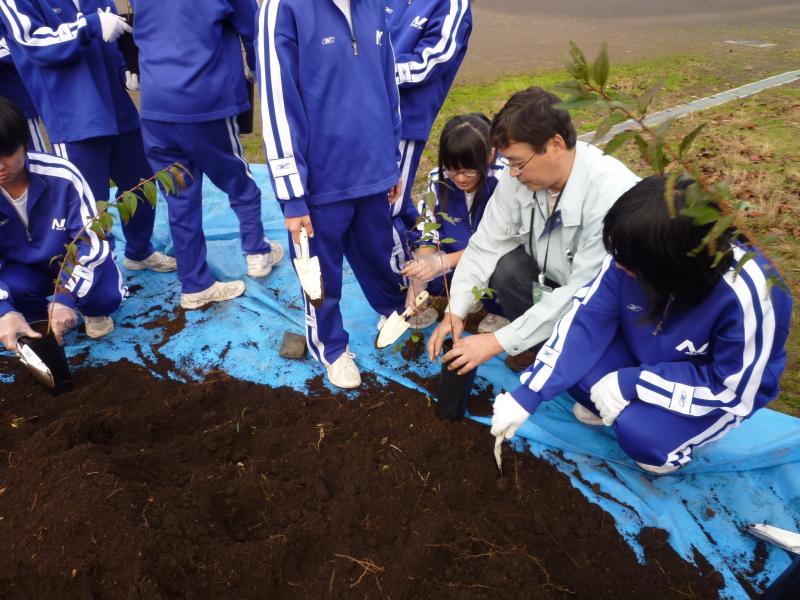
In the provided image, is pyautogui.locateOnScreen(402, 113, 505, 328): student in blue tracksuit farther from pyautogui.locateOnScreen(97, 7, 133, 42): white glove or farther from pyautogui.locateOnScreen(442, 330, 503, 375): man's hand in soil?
pyautogui.locateOnScreen(97, 7, 133, 42): white glove

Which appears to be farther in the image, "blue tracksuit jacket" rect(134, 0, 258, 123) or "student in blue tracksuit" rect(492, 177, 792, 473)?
"blue tracksuit jacket" rect(134, 0, 258, 123)

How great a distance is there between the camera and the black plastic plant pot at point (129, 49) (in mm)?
2598

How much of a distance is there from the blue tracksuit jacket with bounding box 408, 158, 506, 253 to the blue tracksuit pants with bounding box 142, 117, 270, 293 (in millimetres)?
984

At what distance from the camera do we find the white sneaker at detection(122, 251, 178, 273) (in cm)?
322

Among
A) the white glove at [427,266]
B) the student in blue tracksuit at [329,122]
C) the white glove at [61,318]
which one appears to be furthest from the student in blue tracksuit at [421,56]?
the white glove at [61,318]

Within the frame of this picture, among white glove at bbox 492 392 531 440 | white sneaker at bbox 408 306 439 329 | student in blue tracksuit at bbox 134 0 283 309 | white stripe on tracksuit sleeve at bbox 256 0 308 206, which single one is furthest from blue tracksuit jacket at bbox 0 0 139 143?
white glove at bbox 492 392 531 440

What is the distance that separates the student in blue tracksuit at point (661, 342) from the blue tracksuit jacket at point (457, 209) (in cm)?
80

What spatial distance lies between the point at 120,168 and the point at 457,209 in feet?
6.12

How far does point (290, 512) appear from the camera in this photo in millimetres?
1748

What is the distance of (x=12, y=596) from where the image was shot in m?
1.46

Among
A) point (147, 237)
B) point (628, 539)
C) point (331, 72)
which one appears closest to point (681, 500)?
point (628, 539)

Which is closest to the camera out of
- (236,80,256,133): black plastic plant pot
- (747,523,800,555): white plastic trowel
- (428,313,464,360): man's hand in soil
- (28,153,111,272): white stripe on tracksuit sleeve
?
(747,523,800,555): white plastic trowel

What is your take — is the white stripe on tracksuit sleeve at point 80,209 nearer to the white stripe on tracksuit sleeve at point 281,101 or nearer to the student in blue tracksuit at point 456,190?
the white stripe on tracksuit sleeve at point 281,101

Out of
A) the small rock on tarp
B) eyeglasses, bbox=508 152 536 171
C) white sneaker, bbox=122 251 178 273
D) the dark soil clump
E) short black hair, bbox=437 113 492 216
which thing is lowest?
white sneaker, bbox=122 251 178 273
